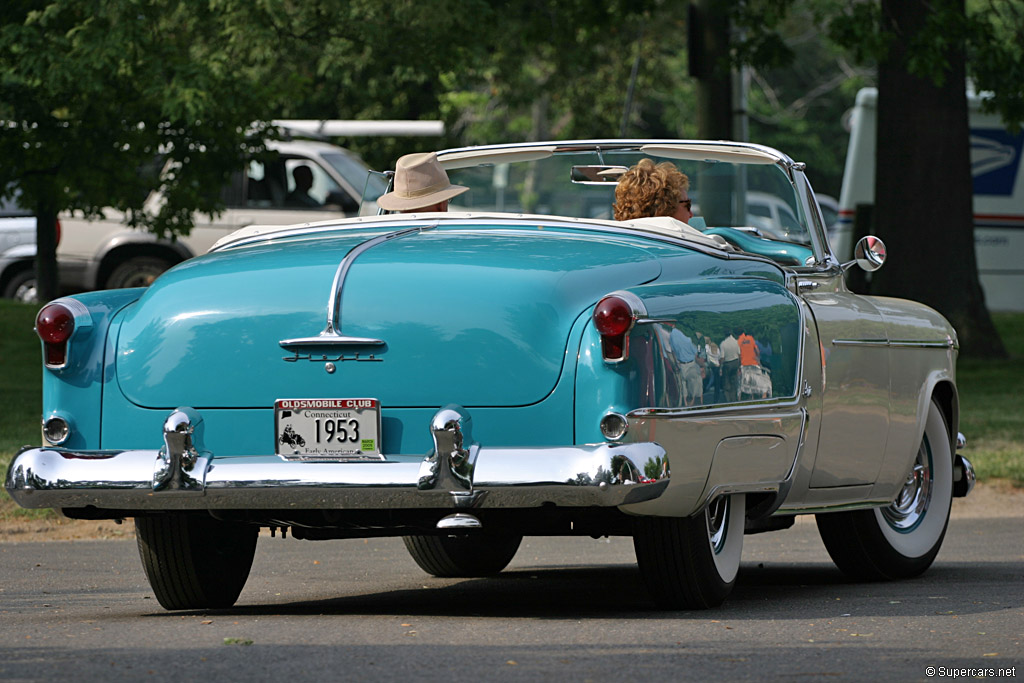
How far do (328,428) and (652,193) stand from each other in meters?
2.03

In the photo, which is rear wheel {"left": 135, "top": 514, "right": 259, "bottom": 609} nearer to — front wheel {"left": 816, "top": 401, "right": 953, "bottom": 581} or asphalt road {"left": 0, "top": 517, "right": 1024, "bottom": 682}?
asphalt road {"left": 0, "top": 517, "right": 1024, "bottom": 682}

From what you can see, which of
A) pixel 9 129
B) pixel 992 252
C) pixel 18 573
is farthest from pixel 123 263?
pixel 18 573

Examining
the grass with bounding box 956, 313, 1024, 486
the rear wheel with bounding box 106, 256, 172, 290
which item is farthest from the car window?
the grass with bounding box 956, 313, 1024, 486

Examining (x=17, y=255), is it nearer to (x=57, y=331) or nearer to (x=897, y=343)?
(x=897, y=343)

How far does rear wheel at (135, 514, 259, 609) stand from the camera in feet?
20.5

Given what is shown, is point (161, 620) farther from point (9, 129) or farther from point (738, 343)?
point (9, 129)

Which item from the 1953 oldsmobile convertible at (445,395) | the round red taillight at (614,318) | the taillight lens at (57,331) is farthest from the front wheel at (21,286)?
the round red taillight at (614,318)

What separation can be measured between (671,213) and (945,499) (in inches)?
70.4

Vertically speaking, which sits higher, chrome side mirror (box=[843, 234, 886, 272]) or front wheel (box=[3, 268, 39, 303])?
chrome side mirror (box=[843, 234, 886, 272])

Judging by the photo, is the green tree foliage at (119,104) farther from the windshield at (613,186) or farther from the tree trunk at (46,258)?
the windshield at (613,186)

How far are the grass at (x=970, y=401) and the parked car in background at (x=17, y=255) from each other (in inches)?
111

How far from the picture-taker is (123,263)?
2275cm

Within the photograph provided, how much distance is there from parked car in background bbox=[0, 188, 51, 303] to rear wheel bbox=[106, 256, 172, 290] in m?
1.49

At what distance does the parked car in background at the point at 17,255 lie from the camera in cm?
2377
